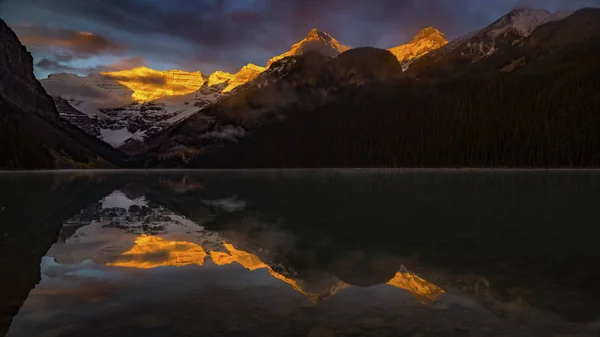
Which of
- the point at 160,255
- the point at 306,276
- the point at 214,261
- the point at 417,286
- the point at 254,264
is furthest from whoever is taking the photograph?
the point at 160,255

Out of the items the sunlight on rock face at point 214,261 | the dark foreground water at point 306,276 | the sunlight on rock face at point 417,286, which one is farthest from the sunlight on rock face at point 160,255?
the sunlight on rock face at point 417,286

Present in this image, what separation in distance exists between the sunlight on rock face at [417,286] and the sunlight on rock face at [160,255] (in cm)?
944

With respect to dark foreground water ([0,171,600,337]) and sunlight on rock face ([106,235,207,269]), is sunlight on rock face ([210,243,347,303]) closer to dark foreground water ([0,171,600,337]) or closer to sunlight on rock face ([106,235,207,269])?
dark foreground water ([0,171,600,337])

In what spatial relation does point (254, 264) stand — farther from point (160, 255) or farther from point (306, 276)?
point (160, 255)

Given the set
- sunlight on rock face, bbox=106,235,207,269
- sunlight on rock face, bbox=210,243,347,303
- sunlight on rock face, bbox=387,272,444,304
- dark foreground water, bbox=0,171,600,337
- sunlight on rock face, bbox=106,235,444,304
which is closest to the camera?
dark foreground water, bbox=0,171,600,337

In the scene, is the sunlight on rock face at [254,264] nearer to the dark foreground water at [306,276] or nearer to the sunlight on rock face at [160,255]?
the dark foreground water at [306,276]

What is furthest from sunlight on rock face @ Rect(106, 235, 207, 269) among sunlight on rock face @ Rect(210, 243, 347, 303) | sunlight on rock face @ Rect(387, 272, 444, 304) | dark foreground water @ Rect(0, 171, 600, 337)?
sunlight on rock face @ Rect(387, 272, 444, 304)

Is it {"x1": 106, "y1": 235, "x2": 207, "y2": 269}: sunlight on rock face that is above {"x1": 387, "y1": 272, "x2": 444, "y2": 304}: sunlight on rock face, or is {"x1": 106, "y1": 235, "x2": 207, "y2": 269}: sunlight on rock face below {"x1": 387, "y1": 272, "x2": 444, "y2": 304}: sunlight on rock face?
below

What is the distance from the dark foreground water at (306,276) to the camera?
550 inches

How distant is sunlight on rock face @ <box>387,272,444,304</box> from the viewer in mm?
16766

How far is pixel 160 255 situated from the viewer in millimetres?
25219

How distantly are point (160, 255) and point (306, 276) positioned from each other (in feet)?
29.9

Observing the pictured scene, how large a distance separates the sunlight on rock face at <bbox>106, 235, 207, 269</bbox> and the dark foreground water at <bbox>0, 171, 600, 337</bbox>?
106 millimetres

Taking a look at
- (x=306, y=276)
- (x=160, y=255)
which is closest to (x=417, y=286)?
(x=306, y=276)
